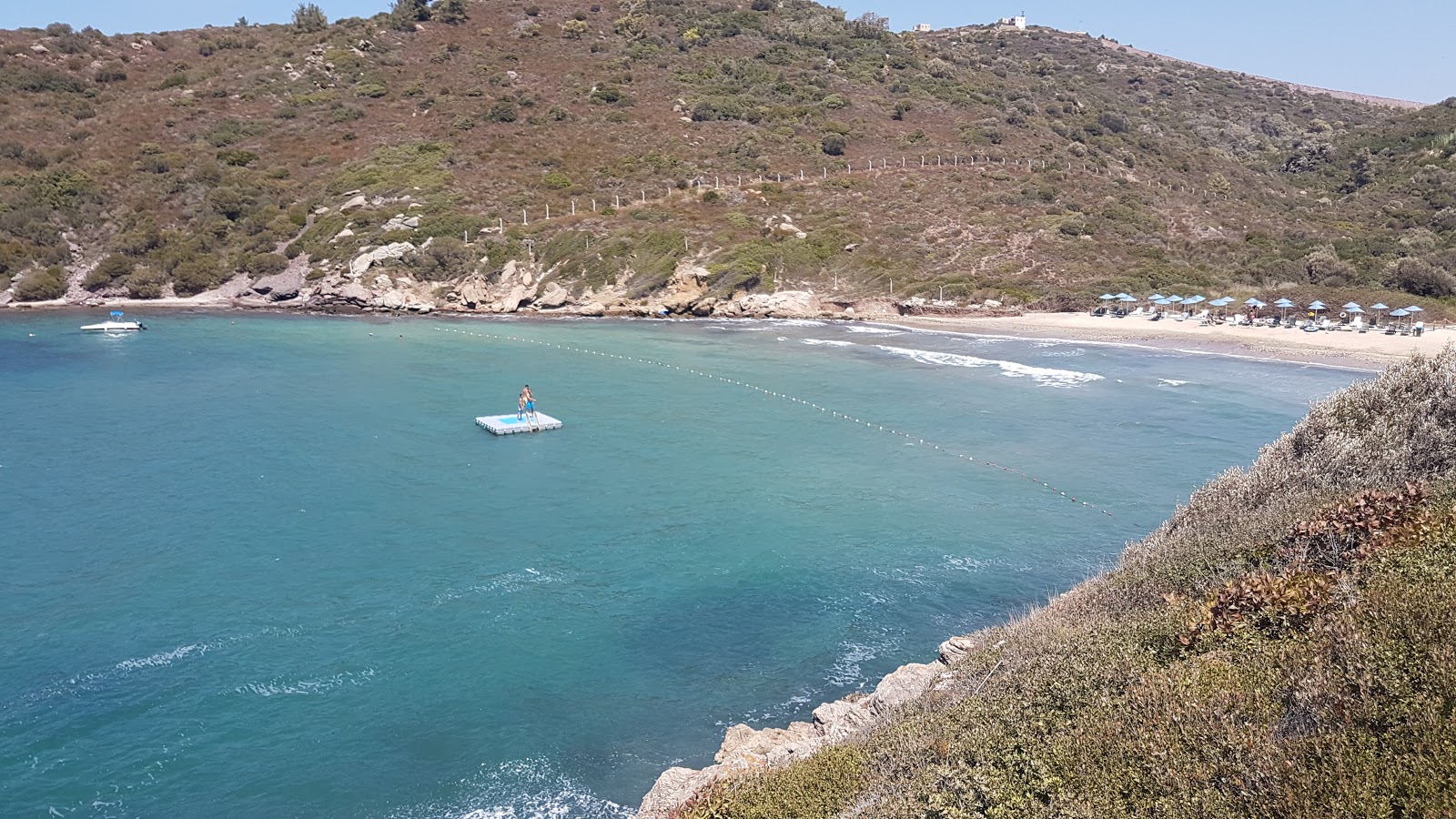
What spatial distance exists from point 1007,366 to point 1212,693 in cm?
3734

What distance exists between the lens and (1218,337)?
49.5 metres

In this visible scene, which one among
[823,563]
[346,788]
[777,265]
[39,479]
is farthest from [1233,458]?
[777,265]

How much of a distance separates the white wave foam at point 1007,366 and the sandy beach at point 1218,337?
29.6 ft

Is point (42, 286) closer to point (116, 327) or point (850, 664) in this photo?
point (116, 327)

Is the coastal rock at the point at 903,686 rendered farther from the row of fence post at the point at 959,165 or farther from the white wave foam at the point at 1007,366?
the row of fence post at the point at 959,165

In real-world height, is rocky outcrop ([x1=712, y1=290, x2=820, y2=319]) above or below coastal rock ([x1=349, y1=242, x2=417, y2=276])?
below

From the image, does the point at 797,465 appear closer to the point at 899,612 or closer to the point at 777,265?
the point at 899,612

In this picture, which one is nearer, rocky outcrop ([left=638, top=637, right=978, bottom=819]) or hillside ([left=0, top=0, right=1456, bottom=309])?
rocky outcrop ([left=638, top=637, right=978, bottom=819])

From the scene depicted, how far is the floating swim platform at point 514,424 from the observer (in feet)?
98.8

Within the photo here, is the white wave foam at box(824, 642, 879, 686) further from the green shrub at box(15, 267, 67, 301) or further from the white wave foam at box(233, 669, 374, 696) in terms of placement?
the green shrub at box(15, 267, 67, 301)

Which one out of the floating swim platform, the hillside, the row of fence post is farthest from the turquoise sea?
the row of fence post

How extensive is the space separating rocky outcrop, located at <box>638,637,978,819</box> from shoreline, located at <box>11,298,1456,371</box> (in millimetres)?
32466

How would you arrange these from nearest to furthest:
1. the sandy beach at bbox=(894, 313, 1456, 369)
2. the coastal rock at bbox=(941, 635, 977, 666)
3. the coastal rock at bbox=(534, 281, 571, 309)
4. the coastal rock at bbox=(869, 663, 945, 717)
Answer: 1. the coastal rock at bbox=(869, 663, 945, 717)
2. the coastal rock at bbox=(941, 635, 977, 666)
3. the sandy beach at bbox=(894, 313, 1456, 369)
4. the coastal rock at bbox=(534, 281, 571, 309)

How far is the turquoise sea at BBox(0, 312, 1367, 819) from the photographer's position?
12453mm
